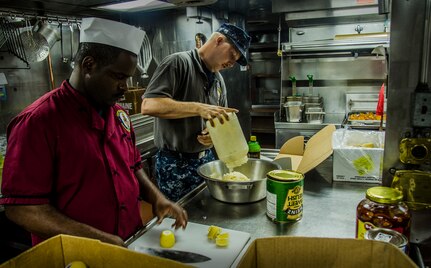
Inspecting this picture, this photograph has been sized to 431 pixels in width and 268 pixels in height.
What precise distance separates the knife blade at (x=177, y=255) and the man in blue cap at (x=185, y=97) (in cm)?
96

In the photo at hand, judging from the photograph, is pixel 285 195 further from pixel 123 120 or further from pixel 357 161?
pixel 123 120

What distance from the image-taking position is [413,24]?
3.87ft

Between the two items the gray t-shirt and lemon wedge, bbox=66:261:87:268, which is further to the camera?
the gray t-shirt

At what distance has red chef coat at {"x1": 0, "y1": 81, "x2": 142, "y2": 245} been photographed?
1.12m

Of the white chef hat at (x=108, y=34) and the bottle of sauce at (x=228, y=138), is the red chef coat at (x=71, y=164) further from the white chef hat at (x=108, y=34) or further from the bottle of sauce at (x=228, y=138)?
the bottle of sauce at (x=228, y=138)

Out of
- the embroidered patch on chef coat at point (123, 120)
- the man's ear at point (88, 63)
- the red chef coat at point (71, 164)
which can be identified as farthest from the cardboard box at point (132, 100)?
the man's ear at point (88, 63)

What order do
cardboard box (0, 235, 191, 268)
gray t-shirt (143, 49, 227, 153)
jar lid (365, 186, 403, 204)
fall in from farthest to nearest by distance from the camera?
gray t-shirt (143, 49, 227, 153)
jar lid (365, 186, 403, 204)
cardboard box (0, 235, 191, 268)

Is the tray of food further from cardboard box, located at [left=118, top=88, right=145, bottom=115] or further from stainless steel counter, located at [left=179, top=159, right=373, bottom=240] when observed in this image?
cardboard box, located at [left=118, top=88, right=145, bottom=115]

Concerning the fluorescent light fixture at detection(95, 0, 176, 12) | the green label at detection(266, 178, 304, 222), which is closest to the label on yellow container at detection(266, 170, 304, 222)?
the green label at detection(266, 178, 304, 222)

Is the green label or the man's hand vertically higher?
the man's hand

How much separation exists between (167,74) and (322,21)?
2.98m

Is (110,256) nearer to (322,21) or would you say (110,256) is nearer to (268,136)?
(322,21)

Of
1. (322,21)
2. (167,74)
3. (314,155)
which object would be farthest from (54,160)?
(322,21)

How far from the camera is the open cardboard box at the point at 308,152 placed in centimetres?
169
